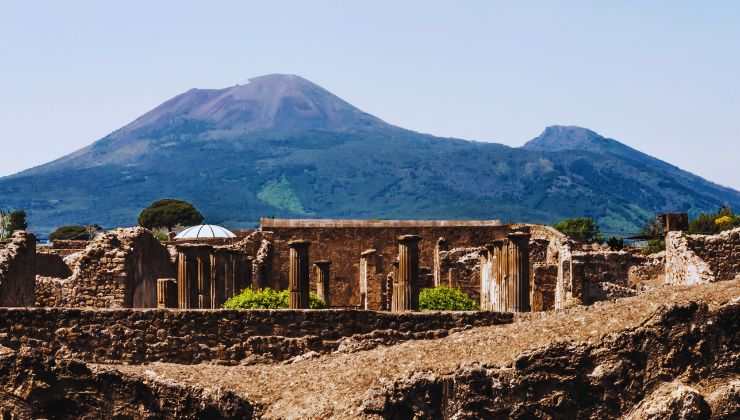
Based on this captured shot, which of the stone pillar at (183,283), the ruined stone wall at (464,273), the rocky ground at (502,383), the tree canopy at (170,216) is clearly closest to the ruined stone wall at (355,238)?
the ruined stone wall at (464,273)

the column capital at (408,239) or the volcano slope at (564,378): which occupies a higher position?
the column capital at (408,239)

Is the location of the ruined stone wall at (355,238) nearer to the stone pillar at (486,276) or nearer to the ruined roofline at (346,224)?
the ruined roofline at (346,224)

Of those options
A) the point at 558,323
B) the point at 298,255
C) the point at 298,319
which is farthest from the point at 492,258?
the point at 558,323

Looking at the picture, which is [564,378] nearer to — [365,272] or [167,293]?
[167,293]

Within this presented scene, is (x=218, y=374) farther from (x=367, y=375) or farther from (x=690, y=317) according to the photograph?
(x=690, y=317)

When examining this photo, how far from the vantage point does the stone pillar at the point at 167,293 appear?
29.5 metres

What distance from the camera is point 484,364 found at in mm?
14438

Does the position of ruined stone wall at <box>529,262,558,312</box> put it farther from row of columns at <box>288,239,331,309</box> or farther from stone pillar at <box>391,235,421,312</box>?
row of columns at <box>288,239,331,309</box>

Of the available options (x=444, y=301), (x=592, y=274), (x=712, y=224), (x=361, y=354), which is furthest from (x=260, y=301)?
(x=712, y=224)

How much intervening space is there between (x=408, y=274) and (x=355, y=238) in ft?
72.4

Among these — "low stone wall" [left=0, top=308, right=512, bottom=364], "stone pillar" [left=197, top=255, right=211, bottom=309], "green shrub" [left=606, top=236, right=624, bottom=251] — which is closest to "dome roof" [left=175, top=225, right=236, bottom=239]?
"green shrub" [left=606, top=236, right=624, bottom=251]

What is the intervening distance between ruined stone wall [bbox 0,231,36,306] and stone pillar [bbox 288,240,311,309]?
20.6 feet

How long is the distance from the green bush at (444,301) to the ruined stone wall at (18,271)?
11.3m

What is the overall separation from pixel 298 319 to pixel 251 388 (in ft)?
9.48
